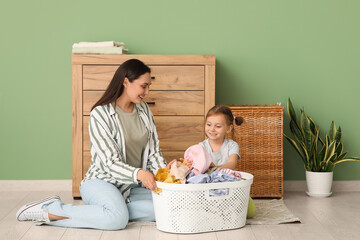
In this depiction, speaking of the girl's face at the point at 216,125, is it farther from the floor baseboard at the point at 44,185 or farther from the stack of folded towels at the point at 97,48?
the floor baseboard at the point at 44,185

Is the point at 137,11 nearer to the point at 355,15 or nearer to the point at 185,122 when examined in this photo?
the point at 185,122

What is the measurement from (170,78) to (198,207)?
113cm

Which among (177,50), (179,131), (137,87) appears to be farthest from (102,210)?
(177,50)

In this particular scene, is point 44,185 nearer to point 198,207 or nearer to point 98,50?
point 98,50

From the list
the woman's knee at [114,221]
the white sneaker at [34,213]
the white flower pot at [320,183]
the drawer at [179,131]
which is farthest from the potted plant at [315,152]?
the white sneaker at [34,213]

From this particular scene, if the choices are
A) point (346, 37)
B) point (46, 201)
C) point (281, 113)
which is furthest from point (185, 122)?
point (346, 37)

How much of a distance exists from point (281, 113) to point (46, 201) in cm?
156

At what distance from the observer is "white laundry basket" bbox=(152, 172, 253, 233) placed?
2.43m

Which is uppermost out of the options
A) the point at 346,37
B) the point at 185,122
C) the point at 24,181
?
the point at 346,37

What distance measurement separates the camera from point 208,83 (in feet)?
10.9

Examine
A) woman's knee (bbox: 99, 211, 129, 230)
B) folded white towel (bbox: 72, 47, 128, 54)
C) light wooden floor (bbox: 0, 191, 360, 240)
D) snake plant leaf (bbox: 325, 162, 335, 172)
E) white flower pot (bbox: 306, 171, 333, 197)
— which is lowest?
light wooden floor (bbox: 0, 191, 360, 240)

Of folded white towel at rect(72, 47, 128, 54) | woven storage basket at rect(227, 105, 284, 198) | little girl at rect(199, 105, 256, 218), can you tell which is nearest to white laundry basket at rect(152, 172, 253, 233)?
little girl at rect(199, 105, 256, 218)

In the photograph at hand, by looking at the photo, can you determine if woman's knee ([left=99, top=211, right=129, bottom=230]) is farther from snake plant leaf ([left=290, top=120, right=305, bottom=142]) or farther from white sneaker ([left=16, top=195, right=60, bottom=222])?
snake plant leaf ([left=290, top=120, right=305, bottom=142])

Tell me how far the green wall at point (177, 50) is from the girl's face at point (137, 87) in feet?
2.77
